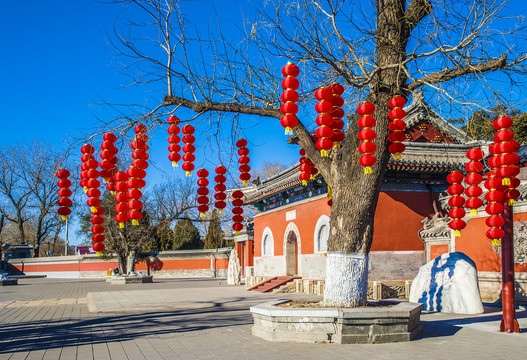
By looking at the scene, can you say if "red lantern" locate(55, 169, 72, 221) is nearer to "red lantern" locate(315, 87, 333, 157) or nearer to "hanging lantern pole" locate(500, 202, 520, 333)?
"red lantern" locate(315, 87, 333, 157)

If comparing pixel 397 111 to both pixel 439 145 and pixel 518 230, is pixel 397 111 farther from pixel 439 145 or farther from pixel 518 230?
pixel 439 145

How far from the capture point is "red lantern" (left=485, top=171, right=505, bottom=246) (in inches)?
285

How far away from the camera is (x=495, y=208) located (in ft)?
24.1

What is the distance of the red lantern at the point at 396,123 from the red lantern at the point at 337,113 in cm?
69

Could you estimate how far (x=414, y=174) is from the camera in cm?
1400

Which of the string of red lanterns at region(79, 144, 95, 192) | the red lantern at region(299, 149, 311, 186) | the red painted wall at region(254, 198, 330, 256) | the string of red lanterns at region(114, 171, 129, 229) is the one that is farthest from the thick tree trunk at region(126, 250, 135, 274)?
the red lantern at region(299, 149, 311, 186)

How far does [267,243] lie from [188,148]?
1130 centimetres

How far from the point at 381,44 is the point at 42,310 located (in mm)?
10067

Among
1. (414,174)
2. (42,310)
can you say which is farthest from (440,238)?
(42,310)

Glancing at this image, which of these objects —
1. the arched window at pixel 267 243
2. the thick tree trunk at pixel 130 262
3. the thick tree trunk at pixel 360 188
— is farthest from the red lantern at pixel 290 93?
the thick tree trunk at pixel 130 262

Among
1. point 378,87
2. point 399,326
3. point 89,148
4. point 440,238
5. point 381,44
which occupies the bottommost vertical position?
point 399,326

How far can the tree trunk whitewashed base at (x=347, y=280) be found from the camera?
6816 millimetres

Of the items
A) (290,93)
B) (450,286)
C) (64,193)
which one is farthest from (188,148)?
(450,286)

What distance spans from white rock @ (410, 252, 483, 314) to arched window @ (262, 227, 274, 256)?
29.3 ft
